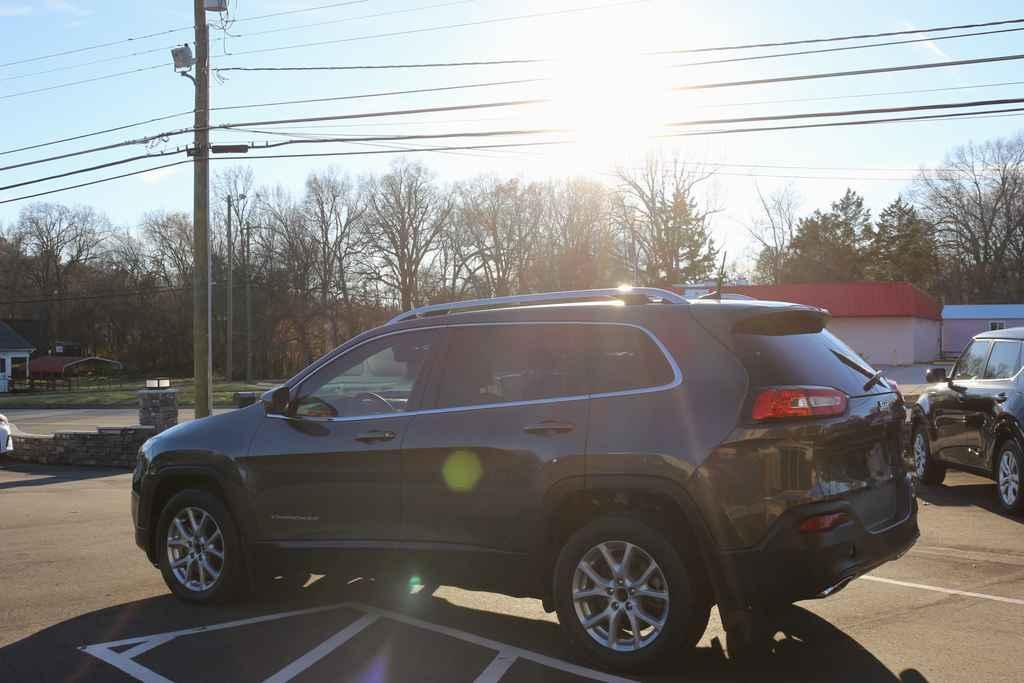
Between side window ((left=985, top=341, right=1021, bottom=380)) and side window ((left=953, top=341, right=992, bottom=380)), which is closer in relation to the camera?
side window ((left=985, top=341, right=1021, bottom=380))

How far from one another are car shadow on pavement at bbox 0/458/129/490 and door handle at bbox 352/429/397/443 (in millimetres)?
10506

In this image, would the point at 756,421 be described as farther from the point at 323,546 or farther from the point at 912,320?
the point at 912,320

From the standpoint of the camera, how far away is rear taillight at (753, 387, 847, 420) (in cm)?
447

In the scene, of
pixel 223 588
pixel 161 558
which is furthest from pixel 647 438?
pixel 161 558

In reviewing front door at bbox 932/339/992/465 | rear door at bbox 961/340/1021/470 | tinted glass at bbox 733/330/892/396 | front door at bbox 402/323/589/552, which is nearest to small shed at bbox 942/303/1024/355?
front door at bbox 932/339/992/465

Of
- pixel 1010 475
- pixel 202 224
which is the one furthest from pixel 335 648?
pixel 202 224

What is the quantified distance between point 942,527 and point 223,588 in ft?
21.1

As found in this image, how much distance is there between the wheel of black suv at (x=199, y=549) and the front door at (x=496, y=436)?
1502mm

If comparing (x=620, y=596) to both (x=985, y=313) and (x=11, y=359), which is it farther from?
(x=11, y=359)

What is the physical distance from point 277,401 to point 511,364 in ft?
5.68

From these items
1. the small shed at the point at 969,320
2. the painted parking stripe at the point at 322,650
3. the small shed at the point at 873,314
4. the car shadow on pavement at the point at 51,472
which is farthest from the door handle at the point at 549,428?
the small shed at the point at 969,320

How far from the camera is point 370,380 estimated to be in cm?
605

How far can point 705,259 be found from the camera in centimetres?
7231

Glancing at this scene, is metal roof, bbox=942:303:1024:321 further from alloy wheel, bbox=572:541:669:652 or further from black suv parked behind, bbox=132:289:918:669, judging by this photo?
alloy wheel, bbox=572:541:669:652
